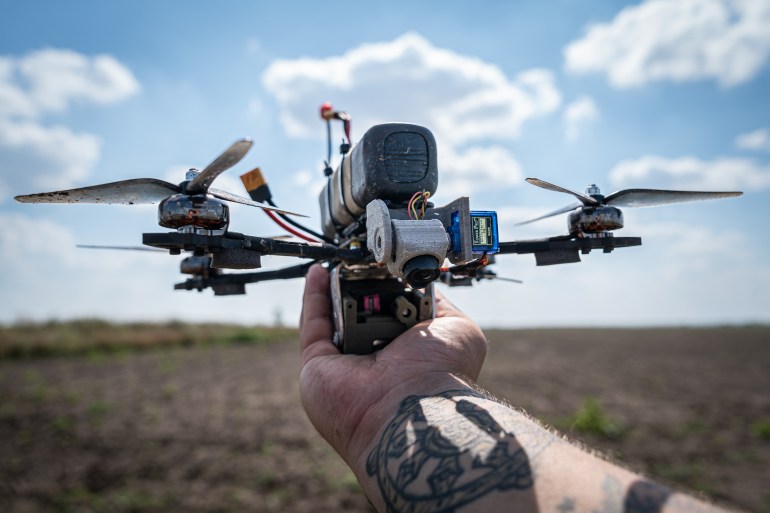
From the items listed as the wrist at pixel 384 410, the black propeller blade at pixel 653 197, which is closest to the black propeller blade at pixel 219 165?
the wrist at pixel 384 410

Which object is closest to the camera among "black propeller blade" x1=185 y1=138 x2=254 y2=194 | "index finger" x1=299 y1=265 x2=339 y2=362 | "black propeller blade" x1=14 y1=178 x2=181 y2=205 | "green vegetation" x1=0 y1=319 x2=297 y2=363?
"black propeller blade" x1=185 y1=138 x2=254 y2=194

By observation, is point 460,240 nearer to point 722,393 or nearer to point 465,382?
point 465,382

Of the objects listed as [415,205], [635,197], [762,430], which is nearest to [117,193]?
[415,205]

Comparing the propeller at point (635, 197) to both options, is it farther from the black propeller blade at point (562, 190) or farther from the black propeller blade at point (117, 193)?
the black propeller blade at point (117, 193)

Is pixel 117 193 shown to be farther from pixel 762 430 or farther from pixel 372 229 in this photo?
pixel 762 430

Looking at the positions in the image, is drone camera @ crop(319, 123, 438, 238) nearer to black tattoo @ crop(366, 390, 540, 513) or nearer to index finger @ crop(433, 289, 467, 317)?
index finger @ crop(433, 289, 467, 317)

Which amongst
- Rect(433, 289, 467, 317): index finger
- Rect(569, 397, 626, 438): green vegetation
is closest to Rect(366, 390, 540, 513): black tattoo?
Rect(433, 289, 467, 317): index finger
